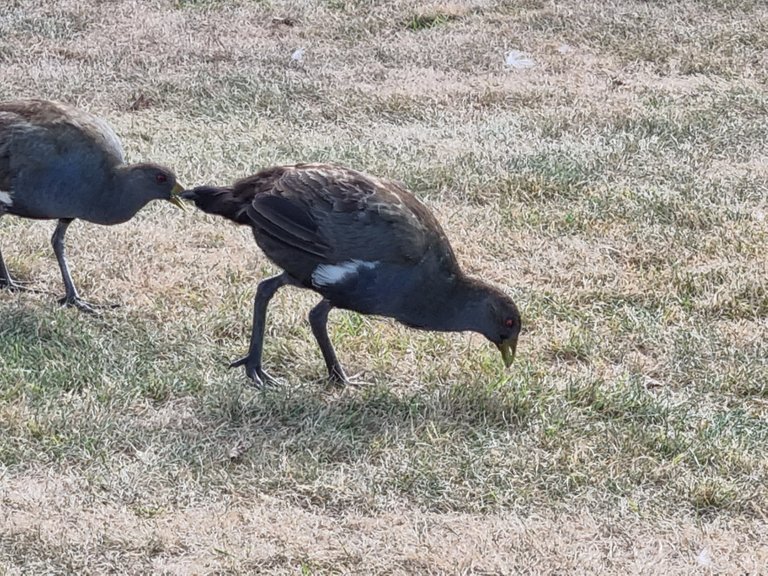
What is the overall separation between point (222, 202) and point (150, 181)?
2.88 ft

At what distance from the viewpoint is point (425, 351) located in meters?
5.92

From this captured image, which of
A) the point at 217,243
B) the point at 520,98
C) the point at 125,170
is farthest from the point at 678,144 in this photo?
the point at 125,170

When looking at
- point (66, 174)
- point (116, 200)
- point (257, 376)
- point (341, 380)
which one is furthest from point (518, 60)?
point (257, 376)

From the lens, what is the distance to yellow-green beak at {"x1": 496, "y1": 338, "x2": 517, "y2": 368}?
18.0ft

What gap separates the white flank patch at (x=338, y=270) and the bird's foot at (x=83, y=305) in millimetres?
1485

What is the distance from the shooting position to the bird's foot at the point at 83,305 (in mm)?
6242

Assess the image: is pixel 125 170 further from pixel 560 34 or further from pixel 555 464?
pixel 560 34

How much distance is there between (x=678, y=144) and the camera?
8.82m

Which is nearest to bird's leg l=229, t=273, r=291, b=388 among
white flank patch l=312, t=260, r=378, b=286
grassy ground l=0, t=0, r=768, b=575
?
grassy ground l=0, t=0, r=768, b=575

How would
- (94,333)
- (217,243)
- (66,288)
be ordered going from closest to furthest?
(94,333)
(66,288)
(217,243)

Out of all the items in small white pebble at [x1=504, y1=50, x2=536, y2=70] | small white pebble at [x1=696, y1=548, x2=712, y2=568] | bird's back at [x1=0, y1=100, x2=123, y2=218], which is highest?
bird's back at [x1=0, y1=100, x2=123, y2=218]

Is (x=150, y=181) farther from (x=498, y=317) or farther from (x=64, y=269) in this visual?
(x=498, y=317)

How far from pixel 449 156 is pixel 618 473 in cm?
409

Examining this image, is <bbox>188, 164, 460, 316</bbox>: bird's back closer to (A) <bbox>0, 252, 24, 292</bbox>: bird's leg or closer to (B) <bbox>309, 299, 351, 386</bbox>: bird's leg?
(B) <bbox>309, 299, 351, 386</bbox>: bird's leg
